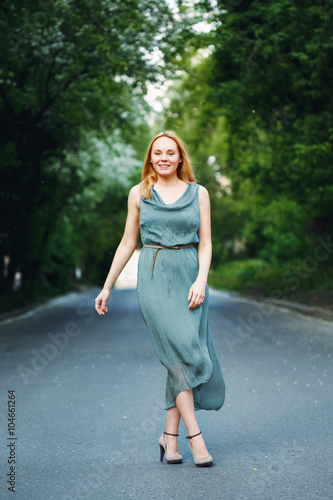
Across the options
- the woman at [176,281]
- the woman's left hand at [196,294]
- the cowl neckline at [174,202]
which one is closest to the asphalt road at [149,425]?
the woman at [176,281]

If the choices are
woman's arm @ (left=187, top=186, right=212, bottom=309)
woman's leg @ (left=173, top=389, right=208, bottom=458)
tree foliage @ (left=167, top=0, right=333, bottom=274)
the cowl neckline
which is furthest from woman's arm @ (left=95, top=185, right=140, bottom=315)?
tree foliage @ (left=167, top=0, right=333, bottom=274)

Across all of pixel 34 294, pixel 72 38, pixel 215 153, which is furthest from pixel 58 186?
pixel 215 153

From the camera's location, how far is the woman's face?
4191 millimetres

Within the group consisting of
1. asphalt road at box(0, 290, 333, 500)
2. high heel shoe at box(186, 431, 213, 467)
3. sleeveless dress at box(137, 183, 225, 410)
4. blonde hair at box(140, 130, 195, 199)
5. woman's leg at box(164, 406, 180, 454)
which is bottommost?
asphalt road at box(0, 290, 333, 500)

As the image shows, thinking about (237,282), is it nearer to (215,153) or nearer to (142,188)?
(215,153)

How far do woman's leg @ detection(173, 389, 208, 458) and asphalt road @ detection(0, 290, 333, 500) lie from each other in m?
0.12

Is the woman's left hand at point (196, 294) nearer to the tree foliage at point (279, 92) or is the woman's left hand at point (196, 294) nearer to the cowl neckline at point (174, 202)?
the cowl neckline at point (174, 202)

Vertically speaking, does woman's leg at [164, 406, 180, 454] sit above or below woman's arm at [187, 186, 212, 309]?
below

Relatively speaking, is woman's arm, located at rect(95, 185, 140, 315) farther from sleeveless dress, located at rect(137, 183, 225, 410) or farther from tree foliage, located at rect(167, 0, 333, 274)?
tree foliage, located at rect(167, 0, 333, 274)

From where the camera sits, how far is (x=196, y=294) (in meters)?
3.99

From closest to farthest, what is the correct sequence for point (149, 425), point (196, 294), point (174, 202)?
point (196, 294)
point (174, 202)
point (149, 425)

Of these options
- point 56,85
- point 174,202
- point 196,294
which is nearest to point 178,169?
point 174,202

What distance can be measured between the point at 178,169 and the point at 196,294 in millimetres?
868

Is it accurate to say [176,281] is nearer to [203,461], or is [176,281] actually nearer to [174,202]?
[174,202]
